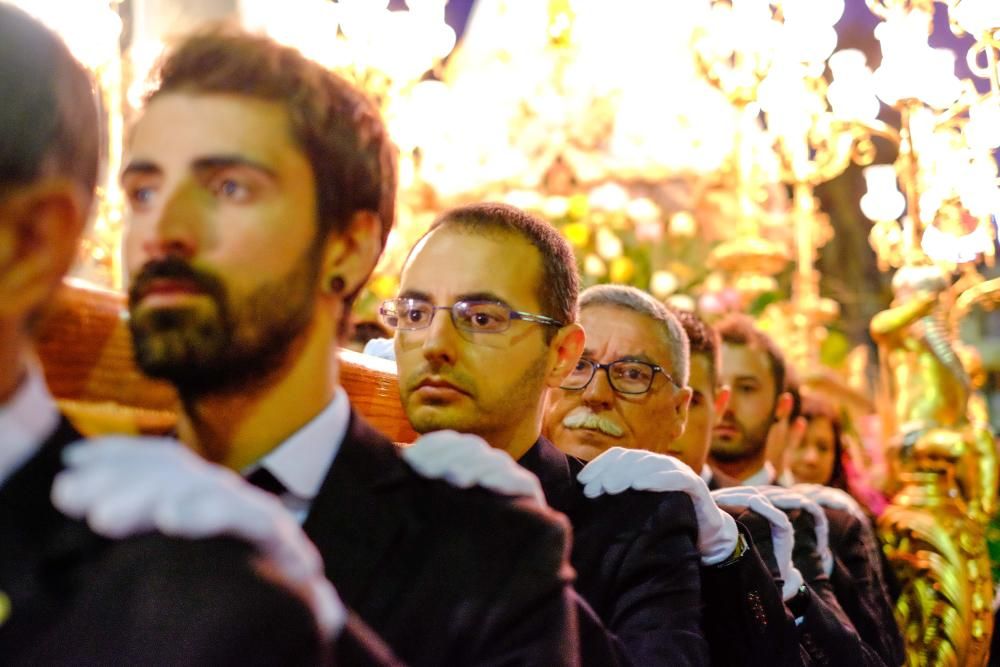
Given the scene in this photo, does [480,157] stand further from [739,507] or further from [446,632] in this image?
[446,632]

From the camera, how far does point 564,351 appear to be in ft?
5.53

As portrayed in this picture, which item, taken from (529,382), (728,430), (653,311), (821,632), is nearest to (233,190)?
(529,382)

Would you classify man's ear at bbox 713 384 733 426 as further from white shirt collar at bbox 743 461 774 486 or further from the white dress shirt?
the white dress shirt

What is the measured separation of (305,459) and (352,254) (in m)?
0.18

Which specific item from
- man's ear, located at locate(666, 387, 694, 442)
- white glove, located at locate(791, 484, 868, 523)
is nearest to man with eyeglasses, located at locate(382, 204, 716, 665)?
man's ear, located at locate(666, 387, 694, 442)

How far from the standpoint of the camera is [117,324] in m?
1.04

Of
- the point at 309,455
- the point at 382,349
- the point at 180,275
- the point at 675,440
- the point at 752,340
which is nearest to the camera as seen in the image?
the point at 180,275

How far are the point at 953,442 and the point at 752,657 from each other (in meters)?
2.38

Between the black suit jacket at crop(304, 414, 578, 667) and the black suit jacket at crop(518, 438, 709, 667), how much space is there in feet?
1.70

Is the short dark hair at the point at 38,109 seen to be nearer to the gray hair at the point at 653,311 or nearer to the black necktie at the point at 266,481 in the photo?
the black necktie at the point at 266,481

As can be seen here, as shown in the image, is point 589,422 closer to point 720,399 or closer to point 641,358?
point 641,358

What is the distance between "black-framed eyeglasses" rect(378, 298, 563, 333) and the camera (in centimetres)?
150

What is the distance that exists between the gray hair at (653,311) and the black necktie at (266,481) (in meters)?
1.35

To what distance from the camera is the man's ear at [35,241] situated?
2.74 ft
